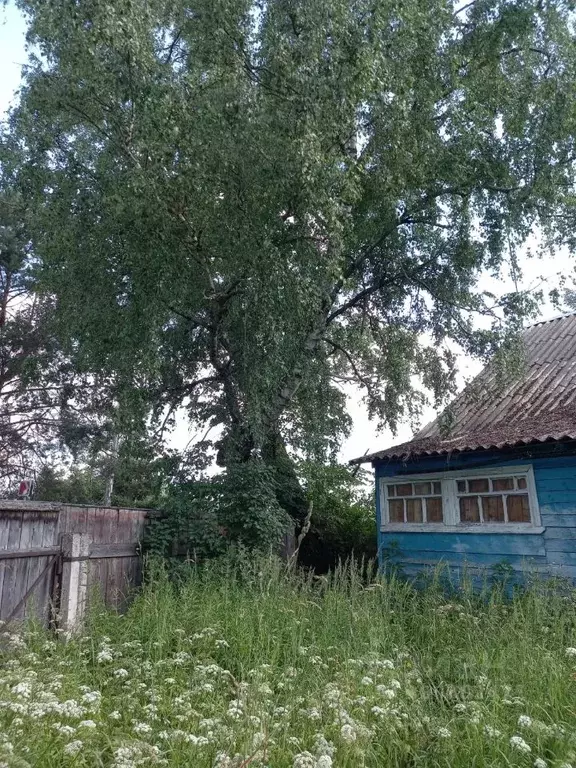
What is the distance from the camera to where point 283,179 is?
25.3ft

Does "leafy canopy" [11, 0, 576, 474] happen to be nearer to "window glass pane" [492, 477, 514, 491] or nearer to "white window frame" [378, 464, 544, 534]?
"white window frame" [378, 464, 544, 534]

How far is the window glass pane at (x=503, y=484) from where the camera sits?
8.49 metres

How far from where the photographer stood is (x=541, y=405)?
909 centimetres

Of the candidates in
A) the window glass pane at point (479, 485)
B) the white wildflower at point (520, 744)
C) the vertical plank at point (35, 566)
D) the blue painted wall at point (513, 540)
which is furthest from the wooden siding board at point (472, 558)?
the vertical plank at point (35, 566)

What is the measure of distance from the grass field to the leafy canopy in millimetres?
4238

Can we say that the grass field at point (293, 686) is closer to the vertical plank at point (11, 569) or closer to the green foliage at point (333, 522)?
the vertical plank at point (11, 569)

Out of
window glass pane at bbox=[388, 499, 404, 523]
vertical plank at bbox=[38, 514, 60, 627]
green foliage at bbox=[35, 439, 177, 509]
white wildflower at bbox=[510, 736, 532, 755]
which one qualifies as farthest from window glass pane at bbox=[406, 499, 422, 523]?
white wildflower at bbox=[510, 736, 532, 755]

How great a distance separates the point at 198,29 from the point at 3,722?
30.2 ft

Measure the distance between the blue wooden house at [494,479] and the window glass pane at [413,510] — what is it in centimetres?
2

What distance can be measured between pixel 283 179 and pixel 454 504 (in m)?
5.68

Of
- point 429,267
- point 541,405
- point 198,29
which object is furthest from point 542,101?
point 198,29

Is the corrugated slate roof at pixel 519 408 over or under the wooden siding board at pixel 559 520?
over

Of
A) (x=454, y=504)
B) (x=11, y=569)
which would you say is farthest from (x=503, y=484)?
(x=11, y=569)

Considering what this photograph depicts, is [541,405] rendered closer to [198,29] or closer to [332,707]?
[332,707]
